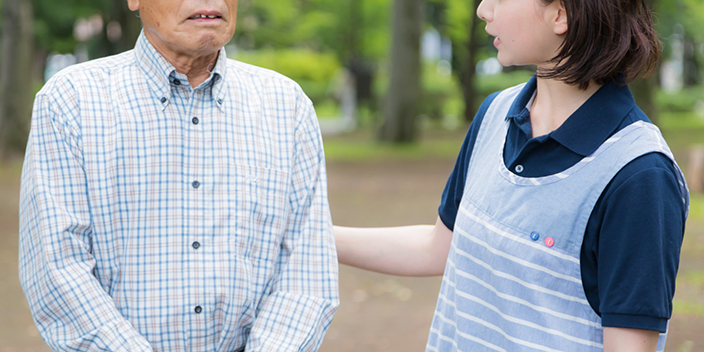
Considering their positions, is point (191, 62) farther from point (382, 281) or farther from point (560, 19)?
point (382, 281)

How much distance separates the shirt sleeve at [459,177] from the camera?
7.61ft

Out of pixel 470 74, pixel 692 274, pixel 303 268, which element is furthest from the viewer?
pixel 470 74

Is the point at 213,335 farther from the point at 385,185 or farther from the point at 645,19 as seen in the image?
the point at 385,185

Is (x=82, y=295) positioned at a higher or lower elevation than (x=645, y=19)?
lower

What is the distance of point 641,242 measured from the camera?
171 cm

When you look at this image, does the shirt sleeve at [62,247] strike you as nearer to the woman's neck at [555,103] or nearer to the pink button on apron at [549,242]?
the pink button on apron at [549,242]

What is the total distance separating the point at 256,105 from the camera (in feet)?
7.56

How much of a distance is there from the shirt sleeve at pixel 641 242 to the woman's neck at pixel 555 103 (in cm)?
28

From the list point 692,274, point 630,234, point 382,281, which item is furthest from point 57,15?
point 630,234

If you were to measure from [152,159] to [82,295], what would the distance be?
1.39ft

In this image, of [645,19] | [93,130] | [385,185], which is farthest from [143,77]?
[385,185]

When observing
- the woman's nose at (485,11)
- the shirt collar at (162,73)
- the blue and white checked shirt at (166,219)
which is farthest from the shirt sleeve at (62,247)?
the woman's nose at (485,11)

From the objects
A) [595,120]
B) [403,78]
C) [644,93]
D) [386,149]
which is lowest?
[386,149]

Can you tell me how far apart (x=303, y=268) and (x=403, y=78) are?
54.7ft
